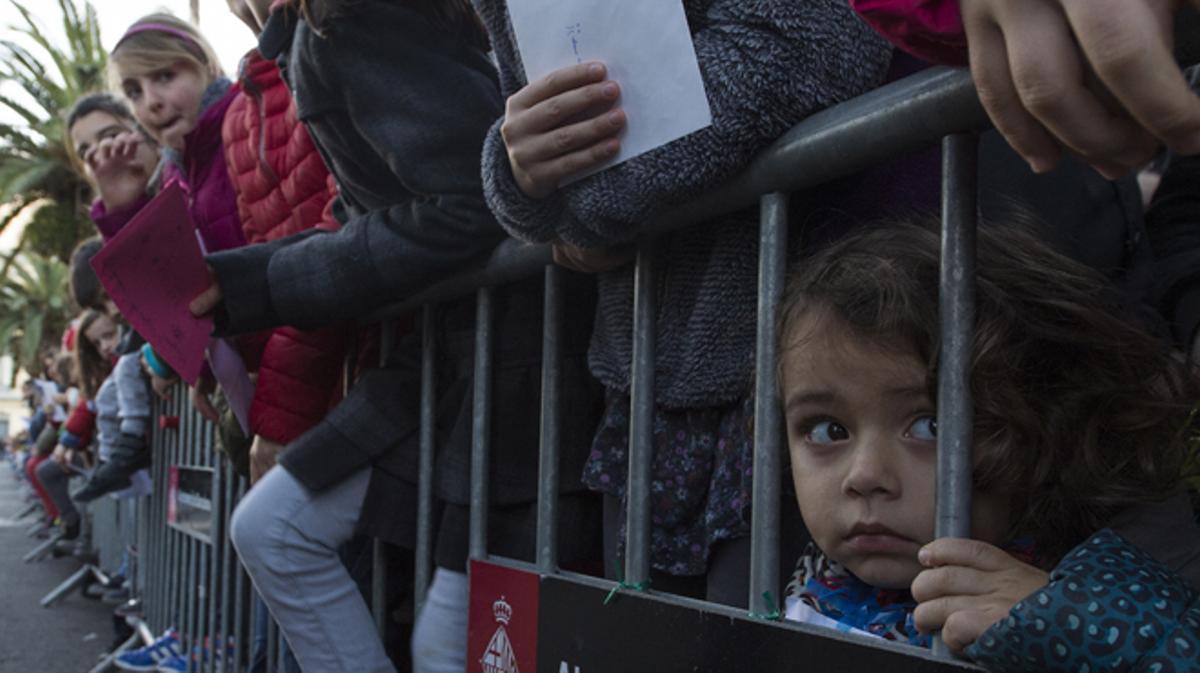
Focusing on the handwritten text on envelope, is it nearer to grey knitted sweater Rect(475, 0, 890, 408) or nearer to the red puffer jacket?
grey knitted sweater Rect(475, 0, 890, 408)

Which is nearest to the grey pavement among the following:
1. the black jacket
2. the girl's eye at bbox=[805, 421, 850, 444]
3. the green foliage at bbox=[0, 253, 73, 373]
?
the black jacket

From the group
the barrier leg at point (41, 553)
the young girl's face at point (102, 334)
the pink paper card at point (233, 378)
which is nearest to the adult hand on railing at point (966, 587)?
the pink paper card at point (233, 378)

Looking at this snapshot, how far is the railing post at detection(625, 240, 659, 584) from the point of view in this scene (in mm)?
1541

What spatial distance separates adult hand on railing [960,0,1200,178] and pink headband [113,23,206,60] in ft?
10.9

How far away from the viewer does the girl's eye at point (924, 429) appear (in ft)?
3.88

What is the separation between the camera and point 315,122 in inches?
86.0

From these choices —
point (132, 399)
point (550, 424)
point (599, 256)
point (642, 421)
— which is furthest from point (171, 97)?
point (642, 421)

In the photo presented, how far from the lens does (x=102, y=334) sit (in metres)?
8.57

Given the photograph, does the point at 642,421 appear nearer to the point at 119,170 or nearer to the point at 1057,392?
the point at 1057,392

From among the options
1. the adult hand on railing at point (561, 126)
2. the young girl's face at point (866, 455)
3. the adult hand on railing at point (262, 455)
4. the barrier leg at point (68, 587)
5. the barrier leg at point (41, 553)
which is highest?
the adult hand on railing at point (561, 126)

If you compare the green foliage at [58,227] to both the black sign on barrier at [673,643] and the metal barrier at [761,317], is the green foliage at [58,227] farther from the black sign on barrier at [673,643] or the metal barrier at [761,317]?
the black sign on barrier at [673,643]

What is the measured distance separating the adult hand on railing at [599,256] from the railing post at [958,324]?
1.87 ft

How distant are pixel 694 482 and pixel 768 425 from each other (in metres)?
0.26

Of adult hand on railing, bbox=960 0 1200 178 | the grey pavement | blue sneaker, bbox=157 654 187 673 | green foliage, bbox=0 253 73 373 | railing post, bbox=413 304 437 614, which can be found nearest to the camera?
adult hand on railing, bbox=960 0 1200 178
